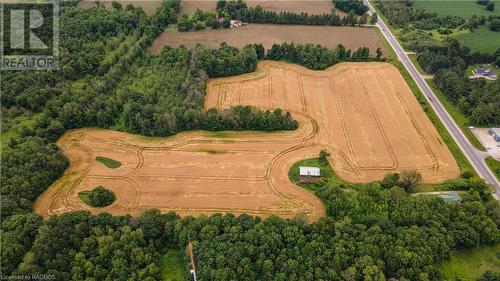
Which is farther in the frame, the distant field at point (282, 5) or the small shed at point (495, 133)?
the distant field at point (282, 5)

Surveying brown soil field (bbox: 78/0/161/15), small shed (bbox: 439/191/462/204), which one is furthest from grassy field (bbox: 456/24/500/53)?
brown soil field (bbox: 78/0/161/15)

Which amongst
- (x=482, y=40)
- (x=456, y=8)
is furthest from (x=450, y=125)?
(x=456, y=8)

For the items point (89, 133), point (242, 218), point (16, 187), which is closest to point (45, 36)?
point (89, 133)

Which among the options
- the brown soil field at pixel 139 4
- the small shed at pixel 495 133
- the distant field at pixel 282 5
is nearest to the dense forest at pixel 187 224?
the small shed at pixel 495 133

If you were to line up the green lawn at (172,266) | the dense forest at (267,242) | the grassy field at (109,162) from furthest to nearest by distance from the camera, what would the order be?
the grassy field at (109,162) → the green lawn at (172,266) → the dense forest at (267,242)

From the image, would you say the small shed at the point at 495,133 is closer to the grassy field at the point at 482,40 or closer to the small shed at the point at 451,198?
the small shed at the point at 451,198

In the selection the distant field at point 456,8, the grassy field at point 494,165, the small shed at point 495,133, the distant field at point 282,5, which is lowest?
the grassy field at point 494,165
